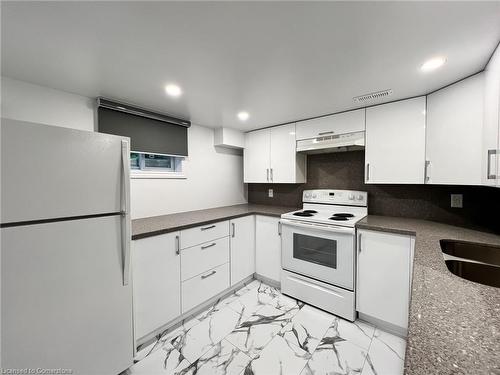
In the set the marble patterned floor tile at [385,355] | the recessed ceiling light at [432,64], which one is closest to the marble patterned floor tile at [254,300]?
the marble patterned floor tile at [385,355]

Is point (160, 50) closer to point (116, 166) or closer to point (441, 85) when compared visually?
point (116, 166)

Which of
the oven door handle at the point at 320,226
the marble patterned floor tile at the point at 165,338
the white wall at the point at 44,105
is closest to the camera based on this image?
the white wall at the point at 44,105

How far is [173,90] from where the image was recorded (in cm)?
172

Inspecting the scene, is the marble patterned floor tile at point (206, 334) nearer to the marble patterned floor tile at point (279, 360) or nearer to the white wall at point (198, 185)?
the marble patterned floor tile at point (279, 360)

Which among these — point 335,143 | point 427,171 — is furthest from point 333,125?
point 427,171

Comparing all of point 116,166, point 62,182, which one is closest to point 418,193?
point 116,166

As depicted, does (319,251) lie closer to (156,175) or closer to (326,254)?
(326,254)

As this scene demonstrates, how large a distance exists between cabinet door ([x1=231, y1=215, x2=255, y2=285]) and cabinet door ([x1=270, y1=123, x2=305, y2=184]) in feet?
2.27

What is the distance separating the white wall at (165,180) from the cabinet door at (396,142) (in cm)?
192

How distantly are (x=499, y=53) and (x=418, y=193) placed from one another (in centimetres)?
132

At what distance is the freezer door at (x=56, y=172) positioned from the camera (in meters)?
1.00

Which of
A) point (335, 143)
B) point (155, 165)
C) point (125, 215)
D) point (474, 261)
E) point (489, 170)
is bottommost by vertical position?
point (474, 261)

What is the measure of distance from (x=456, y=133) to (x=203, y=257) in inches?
94.0

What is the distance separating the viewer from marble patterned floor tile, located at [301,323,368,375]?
143 centimetres
